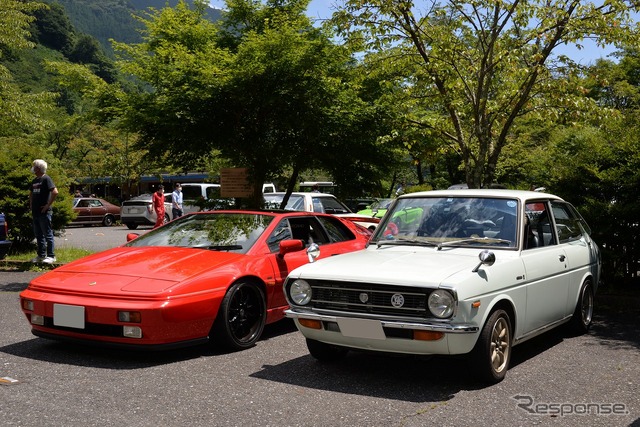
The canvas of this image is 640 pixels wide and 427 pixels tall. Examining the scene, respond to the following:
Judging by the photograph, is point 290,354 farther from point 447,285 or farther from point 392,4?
point 392,4

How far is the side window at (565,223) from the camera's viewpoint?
6660 millimetres

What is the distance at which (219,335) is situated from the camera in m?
5.86

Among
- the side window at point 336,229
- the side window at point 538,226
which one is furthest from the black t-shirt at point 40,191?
the side window at point 538,226

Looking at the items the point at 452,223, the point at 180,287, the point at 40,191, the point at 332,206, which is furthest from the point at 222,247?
the point at 332,206

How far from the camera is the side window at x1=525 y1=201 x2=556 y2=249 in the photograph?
5.98 m

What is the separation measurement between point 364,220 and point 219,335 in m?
9.00

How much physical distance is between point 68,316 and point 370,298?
255cm

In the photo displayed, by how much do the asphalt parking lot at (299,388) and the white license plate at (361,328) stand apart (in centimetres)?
40

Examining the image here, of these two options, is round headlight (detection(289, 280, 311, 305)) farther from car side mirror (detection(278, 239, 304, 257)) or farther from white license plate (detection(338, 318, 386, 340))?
car side mirror (detection(278, 239, 304, 257))

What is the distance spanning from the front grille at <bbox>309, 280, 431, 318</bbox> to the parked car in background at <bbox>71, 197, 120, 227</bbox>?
2852 centimetres

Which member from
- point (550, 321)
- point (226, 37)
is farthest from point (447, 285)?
point (226, 37)

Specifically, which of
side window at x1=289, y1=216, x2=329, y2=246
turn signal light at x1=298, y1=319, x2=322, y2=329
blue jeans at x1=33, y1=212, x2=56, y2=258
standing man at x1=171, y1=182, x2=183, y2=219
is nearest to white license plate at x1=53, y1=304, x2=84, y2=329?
turn signal light at x1=298, y1=319, x2=322, y2=329

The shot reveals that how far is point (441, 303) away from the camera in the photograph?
15.5ft

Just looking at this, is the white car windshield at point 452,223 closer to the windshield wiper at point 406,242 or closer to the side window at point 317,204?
the windshield wiper at point 406,242
